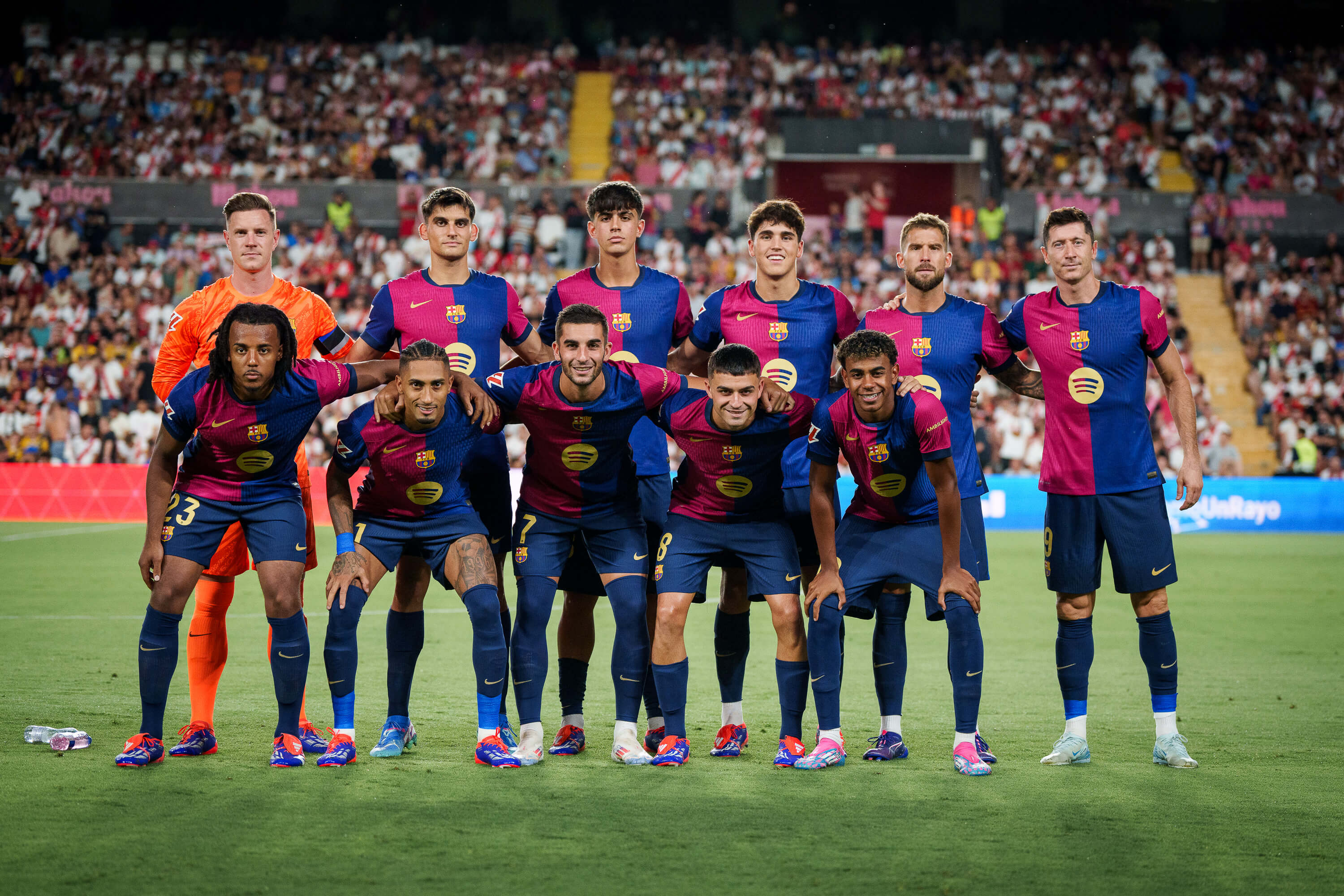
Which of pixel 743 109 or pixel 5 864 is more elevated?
pixel 743 109

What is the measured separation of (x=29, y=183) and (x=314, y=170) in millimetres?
5077

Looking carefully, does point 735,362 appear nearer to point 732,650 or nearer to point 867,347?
point 867,347

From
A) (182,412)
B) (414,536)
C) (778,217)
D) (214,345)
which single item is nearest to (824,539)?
(778,217)

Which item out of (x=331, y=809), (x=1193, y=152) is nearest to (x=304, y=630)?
(x=331, y=809)

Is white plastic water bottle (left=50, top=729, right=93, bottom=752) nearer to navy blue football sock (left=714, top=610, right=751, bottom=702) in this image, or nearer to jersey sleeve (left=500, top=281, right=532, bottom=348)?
jersey sleeve (left=500, top=281, right=532, bottom=348)

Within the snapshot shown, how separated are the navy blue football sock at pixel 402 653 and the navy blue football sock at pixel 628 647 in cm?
86

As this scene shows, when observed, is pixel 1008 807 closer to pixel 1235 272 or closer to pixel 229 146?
pixel 1235 272

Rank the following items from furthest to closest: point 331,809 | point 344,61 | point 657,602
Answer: point 344,61 < point 657,602 < point 331,809

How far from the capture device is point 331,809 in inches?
172

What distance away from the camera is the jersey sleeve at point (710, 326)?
239 inches

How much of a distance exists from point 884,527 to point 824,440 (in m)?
0.48

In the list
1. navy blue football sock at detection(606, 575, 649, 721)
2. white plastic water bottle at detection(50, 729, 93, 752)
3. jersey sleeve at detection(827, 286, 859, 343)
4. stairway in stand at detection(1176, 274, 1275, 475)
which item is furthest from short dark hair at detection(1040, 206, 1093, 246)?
stairway in stand at detection(1176, 274, 1275, 475)

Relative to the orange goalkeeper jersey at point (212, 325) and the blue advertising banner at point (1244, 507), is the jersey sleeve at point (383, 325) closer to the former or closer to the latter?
the orange goalkeeper jersey at point (212, 325)

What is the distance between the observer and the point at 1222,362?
882 inches
